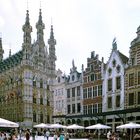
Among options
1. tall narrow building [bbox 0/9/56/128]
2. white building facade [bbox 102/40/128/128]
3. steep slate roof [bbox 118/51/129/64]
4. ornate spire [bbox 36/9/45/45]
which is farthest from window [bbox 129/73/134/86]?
ornate spire [bbox 36/9/45/45]

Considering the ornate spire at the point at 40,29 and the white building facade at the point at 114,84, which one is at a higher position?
the ornate spire at the point at 40,29

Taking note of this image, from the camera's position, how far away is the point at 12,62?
277 feet

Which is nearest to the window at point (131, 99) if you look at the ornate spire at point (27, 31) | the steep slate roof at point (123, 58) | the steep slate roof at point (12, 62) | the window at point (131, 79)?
the window at point (131, 79)

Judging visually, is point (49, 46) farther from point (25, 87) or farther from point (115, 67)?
point (115, 67)

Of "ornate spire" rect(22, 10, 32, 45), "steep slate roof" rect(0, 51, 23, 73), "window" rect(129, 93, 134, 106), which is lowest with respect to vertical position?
"window" rect(129, 93, 134, 106)

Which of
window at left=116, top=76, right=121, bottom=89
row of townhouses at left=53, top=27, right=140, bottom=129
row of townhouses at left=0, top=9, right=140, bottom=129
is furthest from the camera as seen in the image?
window at left=116, top=76, right=121, bottom=89

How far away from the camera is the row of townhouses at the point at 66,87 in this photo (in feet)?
151

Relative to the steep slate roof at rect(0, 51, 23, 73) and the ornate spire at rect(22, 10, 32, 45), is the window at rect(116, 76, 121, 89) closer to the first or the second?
the ornate spire at rect(22, 10, 32, 45)

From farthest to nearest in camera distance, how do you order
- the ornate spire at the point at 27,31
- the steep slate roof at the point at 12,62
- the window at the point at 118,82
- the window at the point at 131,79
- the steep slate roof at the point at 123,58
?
1. the steep slate roof at the point at 12,62
2. the ornate spire at the point at 27,31
3. the steep slate roof at the point at 123,58
4. the window at the point at 118,82
5. the window at the point at 131,79

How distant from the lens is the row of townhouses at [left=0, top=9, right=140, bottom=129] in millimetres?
45969

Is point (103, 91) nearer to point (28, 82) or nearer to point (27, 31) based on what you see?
point (28, 82)

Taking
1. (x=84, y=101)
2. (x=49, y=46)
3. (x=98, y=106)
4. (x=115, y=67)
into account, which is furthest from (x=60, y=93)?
(x=49, y=46)

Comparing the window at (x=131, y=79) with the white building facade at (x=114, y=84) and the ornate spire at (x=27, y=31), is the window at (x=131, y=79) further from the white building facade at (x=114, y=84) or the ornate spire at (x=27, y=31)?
the ornate spire at (x=27, y=31)

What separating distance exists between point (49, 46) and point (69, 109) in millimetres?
30482
